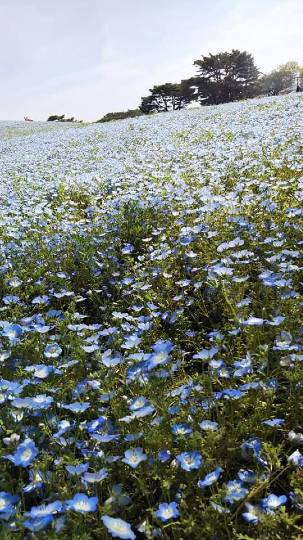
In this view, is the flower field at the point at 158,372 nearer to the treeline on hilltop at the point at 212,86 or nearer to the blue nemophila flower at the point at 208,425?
the blue nemophila flower at the point at 208,425

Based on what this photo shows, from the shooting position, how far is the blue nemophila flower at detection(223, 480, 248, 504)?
5.71 feet

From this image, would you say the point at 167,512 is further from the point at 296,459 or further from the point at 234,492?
the point at 296,459

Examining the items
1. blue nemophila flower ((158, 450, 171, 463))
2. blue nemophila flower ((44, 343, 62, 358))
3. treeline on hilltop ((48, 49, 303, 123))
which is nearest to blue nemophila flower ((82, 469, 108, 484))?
blue nemophila flower ((158, 450, 171, 463))

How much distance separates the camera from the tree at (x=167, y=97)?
146 ft

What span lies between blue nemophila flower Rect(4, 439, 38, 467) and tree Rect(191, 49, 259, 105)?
149 ft

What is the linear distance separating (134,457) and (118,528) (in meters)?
0.29

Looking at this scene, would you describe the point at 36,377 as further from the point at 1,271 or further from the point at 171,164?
the point at 171,164

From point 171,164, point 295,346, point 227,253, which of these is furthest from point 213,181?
point 295,346

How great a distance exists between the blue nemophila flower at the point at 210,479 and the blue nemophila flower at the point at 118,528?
31cm

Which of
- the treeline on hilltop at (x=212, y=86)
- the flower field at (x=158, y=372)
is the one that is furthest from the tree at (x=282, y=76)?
the flower field at (x=158, y=372)

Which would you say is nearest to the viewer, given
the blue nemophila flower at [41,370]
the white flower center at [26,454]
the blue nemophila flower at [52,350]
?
the white flower center at [26,454]

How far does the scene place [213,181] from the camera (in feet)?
18.9

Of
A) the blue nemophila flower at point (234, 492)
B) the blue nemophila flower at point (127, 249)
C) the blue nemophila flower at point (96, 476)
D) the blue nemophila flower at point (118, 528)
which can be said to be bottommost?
the blue nemophila flower at point (234, 492)

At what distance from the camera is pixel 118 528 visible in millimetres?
1660
